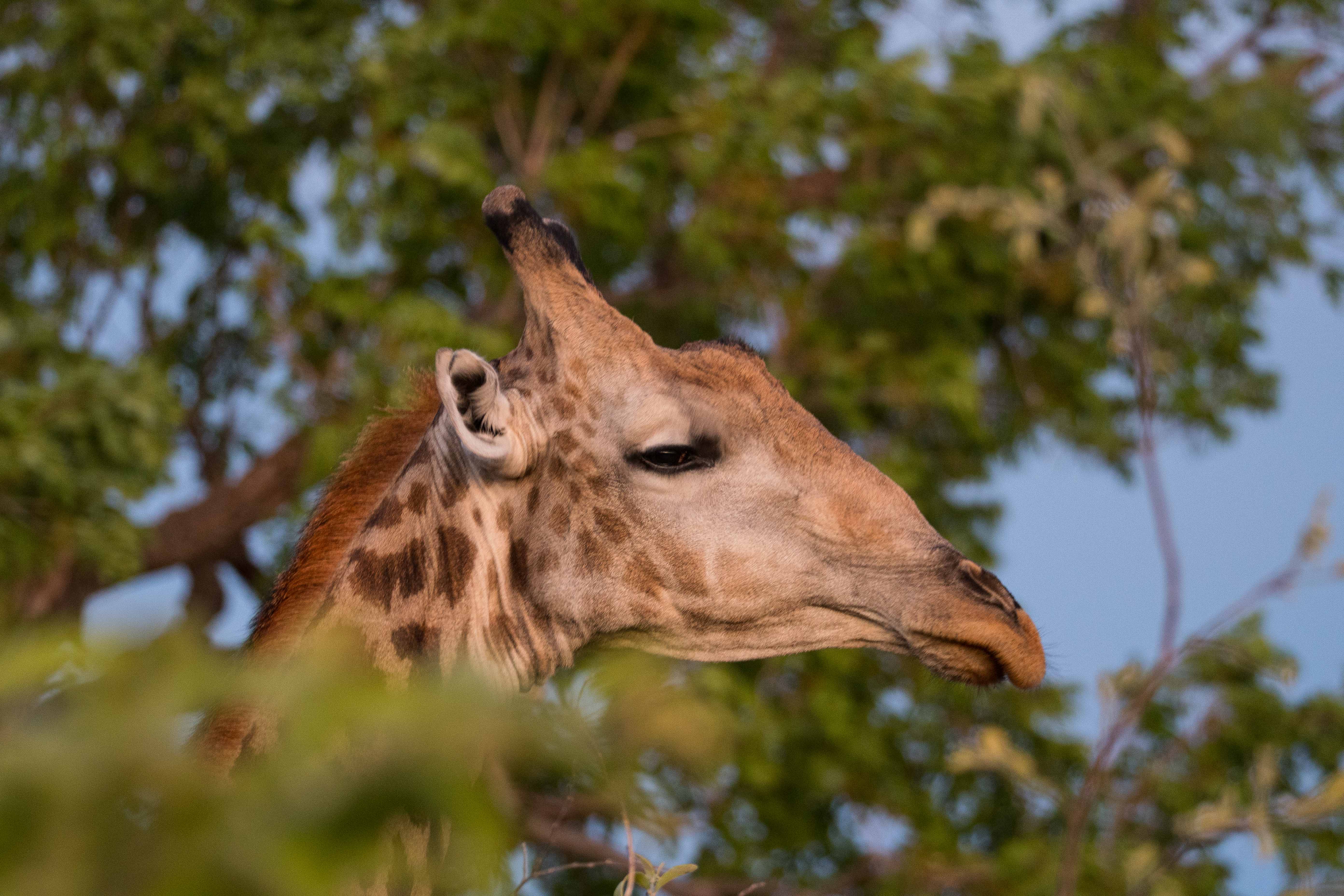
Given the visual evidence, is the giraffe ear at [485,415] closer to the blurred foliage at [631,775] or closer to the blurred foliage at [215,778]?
the blurred foliage at [631,775]

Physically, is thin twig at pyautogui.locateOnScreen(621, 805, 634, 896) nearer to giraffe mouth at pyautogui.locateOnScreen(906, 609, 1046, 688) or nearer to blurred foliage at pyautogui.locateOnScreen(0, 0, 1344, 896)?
giraffe mouth at pyautogui.locateOnScreen(906, 609, 1046, 688)

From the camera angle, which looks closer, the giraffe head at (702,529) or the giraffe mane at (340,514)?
the giraffe head at (702,529)

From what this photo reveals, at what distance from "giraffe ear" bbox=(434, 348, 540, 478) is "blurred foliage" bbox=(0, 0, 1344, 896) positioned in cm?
282

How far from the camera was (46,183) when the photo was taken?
9.45 meters

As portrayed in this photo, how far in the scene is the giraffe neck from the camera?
2.67m

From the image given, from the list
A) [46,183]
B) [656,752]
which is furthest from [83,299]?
[656,752]

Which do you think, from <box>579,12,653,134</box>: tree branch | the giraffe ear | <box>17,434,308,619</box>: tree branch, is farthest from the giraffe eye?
<box>17,434,308,619</box>: tree branch

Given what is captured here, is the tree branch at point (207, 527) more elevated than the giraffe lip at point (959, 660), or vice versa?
the tree branch at point (207, 527)

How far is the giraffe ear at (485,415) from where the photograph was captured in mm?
2535

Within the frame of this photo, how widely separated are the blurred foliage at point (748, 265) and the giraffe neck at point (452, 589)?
2.62 m

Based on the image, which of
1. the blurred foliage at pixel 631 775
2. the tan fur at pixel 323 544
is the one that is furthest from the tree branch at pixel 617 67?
the tan fur at pixel 323 544

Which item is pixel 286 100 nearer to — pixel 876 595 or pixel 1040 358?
pixel 1040 358

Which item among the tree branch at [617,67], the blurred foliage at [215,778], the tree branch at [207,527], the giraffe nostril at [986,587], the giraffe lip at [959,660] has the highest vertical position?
the tree branch at [617,67]

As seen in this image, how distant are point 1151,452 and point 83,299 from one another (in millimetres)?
9788
